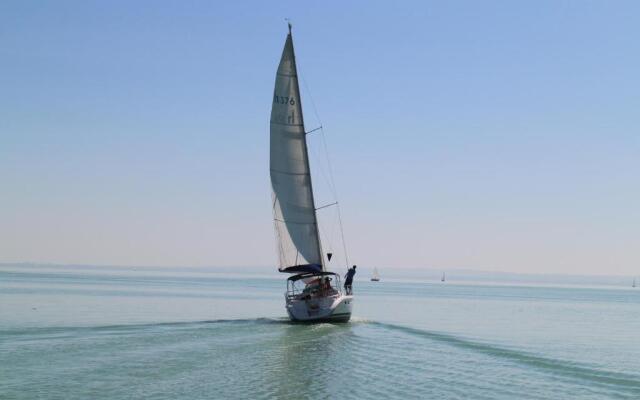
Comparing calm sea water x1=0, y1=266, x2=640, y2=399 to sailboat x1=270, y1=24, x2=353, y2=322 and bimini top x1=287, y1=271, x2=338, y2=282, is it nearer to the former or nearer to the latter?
bimini top x1=287, y1=271, x2=338, y2=282

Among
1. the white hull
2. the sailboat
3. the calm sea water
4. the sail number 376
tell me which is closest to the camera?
the calm sea water

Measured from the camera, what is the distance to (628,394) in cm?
2486

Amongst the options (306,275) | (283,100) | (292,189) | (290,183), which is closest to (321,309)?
(306,275)

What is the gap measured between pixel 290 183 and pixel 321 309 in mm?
8371

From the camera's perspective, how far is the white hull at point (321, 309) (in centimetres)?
4178

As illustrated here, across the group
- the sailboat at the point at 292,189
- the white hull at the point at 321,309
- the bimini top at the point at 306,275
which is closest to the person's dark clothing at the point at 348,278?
the sailboat at the point at 292,189

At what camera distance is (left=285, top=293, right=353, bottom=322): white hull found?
41.8 meters

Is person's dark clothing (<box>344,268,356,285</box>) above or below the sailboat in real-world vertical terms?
below

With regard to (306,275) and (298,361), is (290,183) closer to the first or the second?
(306,275)

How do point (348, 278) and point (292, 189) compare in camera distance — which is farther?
point (292, 189)

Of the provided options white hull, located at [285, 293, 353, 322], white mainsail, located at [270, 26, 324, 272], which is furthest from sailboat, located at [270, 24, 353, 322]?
white hull, located at [285, 293, 353, 322]

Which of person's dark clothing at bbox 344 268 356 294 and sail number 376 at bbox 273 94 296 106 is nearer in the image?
person's dark clothing at bbox 344 268 356 294

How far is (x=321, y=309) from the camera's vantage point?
4178 cm

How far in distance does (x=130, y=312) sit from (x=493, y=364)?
34.8 meters
